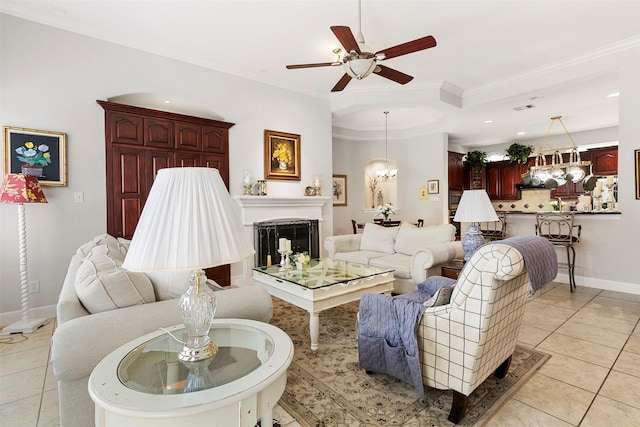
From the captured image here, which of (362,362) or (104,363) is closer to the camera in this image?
(104,363)

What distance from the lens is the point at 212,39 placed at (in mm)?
3773

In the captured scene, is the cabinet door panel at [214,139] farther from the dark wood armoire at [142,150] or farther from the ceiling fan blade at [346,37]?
the ceiling fan blade at [346,37]

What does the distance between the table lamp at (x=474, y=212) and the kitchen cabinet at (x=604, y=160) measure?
260 inches

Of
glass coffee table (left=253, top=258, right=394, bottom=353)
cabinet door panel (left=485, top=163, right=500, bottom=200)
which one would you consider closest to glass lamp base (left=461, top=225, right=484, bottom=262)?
glass coffee table (left=253, top=258, right=394, bottom=353)

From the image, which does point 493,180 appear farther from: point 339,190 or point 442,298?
point 442,298

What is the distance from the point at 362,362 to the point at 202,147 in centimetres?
360

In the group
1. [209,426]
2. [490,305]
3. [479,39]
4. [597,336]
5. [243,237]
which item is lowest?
[597,336]

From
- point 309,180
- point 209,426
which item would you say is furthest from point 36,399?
point 309,180

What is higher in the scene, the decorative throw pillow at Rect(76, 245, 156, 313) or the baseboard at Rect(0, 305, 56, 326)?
the decorative throw pillow at Rect(76, 245, 156, 313)

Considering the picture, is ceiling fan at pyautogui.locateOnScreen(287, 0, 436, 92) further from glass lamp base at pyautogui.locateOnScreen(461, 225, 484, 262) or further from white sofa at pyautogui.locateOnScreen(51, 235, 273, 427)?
white sofa at pyautogui.locateOnScreen(51, 235, 273, 427)

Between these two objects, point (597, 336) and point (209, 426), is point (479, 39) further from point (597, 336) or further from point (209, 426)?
point (209, 426)

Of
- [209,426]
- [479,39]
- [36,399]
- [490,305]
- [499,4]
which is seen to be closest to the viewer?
[209,426]

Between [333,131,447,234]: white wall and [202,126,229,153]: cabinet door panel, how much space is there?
3406mm

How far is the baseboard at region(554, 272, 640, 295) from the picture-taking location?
3984 millimetres
